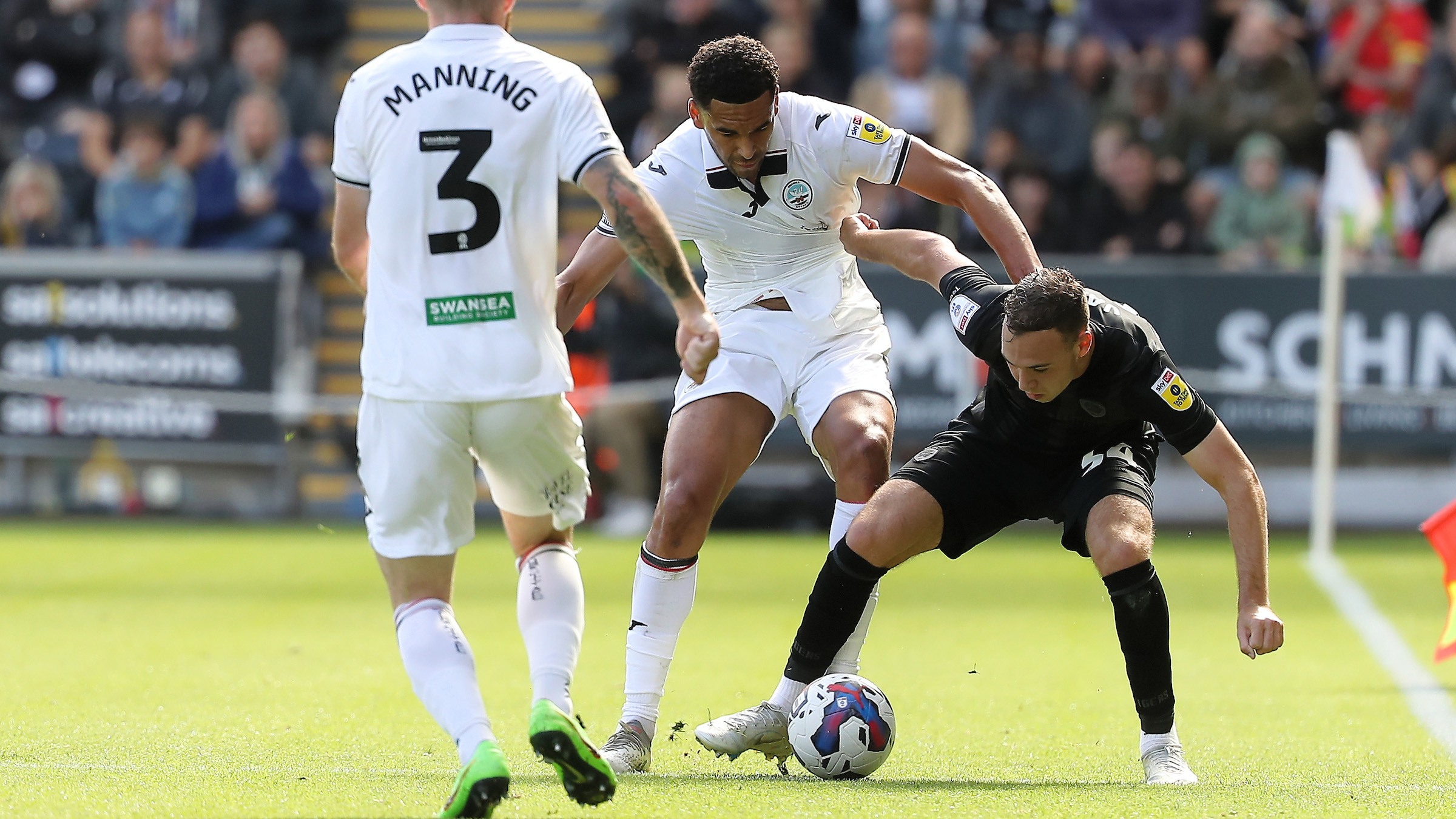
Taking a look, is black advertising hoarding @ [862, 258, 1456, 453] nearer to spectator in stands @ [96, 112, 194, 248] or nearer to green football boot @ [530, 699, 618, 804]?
spectator in stands @ [96, 112, 194, 248]

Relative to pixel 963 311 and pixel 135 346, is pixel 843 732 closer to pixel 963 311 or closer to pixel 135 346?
pixel 963 311

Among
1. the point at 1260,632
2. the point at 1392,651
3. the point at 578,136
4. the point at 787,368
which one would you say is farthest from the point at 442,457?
the point at 1392,651

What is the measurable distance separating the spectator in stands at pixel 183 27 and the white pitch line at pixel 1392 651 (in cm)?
1142

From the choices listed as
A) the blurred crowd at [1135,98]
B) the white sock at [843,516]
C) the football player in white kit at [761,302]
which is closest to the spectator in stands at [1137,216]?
the blurred crowd at [1135,98]

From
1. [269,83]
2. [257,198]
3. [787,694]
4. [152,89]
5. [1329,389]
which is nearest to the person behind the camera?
[787,694]

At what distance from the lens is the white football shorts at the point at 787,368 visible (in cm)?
579

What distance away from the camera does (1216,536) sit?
14.2 meters

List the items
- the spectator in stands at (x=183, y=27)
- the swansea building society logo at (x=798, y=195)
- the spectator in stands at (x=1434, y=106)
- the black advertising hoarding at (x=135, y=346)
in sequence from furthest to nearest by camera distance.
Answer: the spectator in stands at (x=183, y=27)
the spectator in stands at (x=1434, y=106)
the black advertising hoarding at (x=135, y=346)
the swansea building society logo at (x=798, y=195)

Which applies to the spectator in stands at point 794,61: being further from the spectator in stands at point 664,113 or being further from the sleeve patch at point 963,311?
the sleeve patch at point 963,311

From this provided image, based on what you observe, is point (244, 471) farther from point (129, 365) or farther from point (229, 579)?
point (229, 579)

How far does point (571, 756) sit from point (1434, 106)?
43.8ft

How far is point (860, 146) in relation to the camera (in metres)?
5.76

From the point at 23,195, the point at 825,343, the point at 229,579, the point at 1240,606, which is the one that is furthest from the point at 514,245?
the point at 23,195

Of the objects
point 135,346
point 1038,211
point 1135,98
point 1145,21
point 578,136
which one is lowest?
point 135,346
